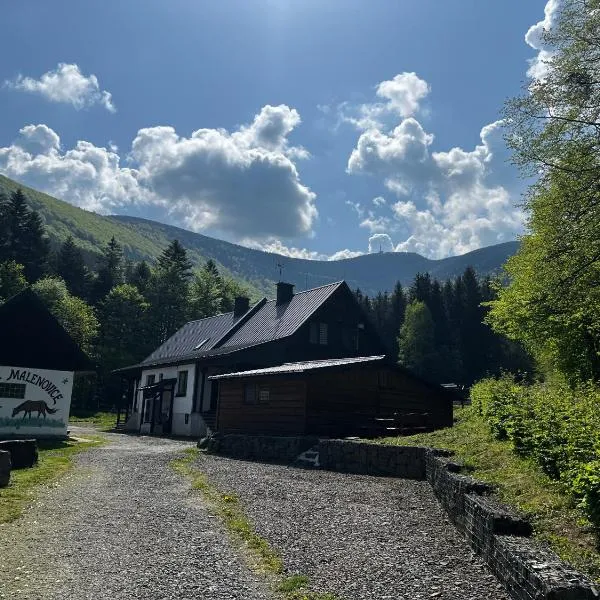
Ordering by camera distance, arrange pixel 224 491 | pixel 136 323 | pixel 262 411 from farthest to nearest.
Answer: pixel 136 323 < pixel 262 411 < pixel 224 491

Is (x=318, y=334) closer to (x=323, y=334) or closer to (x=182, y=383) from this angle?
(x=323, y=334)

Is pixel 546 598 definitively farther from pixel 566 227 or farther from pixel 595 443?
pixel 566 227

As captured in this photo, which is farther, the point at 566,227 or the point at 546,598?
the point at 566,227

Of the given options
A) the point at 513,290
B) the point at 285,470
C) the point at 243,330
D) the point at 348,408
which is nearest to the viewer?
the point at 285,470

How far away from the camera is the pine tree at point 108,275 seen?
3406 inches

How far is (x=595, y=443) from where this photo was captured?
748 cm

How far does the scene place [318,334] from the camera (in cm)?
3872

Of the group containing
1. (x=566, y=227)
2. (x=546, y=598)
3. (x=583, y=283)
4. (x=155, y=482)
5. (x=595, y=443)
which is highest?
(x=566, y=227)

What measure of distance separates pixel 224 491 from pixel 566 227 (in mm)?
12829

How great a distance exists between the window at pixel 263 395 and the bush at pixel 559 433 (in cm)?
1174

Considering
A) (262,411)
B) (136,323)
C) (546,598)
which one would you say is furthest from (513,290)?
(136,323)

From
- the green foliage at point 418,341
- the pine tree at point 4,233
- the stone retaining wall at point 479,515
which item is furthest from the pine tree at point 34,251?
the stone retaining wall at point 479,515

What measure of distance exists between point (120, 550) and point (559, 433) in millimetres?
7074

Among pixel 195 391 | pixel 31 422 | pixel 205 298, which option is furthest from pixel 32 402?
pixel 205 298
